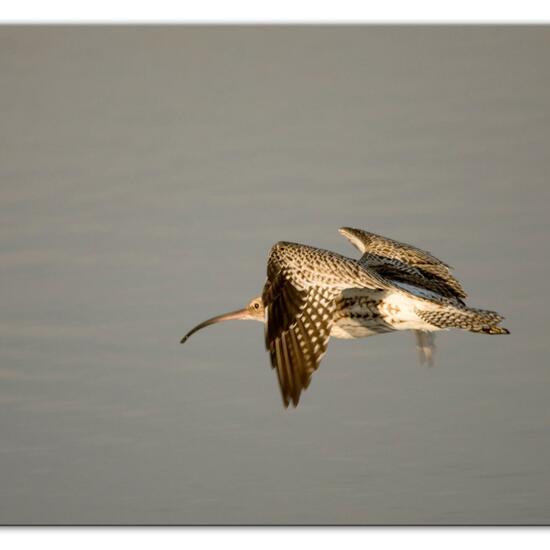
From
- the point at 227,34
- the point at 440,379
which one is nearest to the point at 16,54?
the point at 227,34

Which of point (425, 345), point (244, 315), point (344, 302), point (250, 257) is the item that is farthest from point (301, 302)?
point (250, 257)

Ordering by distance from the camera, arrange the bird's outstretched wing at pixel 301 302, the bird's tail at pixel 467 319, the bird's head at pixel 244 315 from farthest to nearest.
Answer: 1. the bird's head at pixel 244 315
2. the bird's tail at pixel 467 319
3. the bird's outstretched wing at pixel 301 302

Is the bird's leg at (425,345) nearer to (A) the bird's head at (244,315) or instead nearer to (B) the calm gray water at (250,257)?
(B) the calm gray water at (250,257)

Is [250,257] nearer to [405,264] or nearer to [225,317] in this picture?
[225,317]

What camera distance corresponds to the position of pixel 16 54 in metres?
10.7

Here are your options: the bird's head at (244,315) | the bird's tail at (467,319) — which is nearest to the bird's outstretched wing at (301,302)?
the bird's tail at (467,319)

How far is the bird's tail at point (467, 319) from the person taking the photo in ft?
27.7

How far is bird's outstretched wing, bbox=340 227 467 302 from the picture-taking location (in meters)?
9.12

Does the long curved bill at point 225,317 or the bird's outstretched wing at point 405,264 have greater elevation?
the bird's outstretched wing at point 405,264

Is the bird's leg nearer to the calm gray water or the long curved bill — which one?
the calm gray water

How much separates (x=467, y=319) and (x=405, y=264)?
100 cm

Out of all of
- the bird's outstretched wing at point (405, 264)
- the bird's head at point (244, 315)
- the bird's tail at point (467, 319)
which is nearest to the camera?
the bird's tail at point (467, 319)

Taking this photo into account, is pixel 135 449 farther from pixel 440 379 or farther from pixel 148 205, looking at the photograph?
pixel 148 205

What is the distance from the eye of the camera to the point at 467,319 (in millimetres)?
8484
